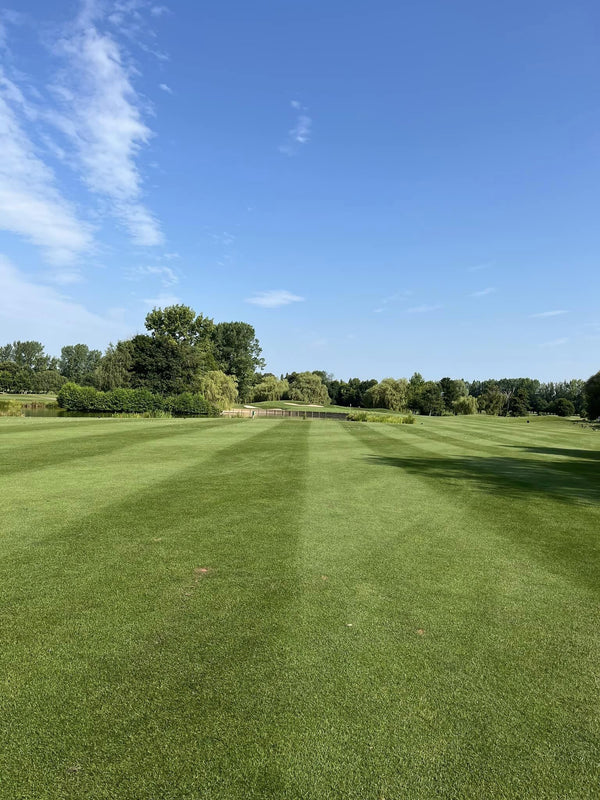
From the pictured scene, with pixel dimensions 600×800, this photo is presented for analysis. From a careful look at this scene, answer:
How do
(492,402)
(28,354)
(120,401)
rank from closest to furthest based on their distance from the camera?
1. (120,401)
2. (492,402)
3. (28,354)

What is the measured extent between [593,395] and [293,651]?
32566 millimetres

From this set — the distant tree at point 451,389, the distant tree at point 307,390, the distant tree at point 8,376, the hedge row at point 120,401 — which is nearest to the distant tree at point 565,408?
the distant tree at point 451,389

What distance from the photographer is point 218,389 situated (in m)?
59.9

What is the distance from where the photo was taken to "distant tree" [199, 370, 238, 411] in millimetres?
59312

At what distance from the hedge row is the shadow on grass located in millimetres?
42253

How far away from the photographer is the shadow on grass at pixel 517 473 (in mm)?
9625

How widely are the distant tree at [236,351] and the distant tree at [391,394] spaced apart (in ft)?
91.4

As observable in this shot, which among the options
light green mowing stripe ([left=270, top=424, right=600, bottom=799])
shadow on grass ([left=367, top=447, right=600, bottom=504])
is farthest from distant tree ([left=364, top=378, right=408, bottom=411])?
light green mowing stripe ([left=270, top=424, right=600, bottom=799])

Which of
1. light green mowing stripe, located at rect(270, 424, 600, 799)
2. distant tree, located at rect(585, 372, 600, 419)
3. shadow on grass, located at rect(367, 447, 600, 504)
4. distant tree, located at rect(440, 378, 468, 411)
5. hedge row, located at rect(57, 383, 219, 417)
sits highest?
distant tree, located at rect(440, 378, 468, 411)

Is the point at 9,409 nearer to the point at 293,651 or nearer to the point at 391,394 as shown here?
the point at 293,651

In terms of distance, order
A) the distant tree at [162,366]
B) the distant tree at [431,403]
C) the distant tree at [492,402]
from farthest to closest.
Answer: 1. the distant tree at [492,402]
2. the distant tree at [431,403]
3. the distant tree at [162,366]

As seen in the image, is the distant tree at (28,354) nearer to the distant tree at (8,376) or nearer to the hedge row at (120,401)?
the distant tree at (8,376)

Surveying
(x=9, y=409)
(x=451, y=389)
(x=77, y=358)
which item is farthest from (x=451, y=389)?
(x=77, y=358)

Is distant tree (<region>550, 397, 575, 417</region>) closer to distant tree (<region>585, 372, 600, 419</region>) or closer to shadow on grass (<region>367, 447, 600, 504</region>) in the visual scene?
distant tree (<region>585, 372, 600, 419</region>)
